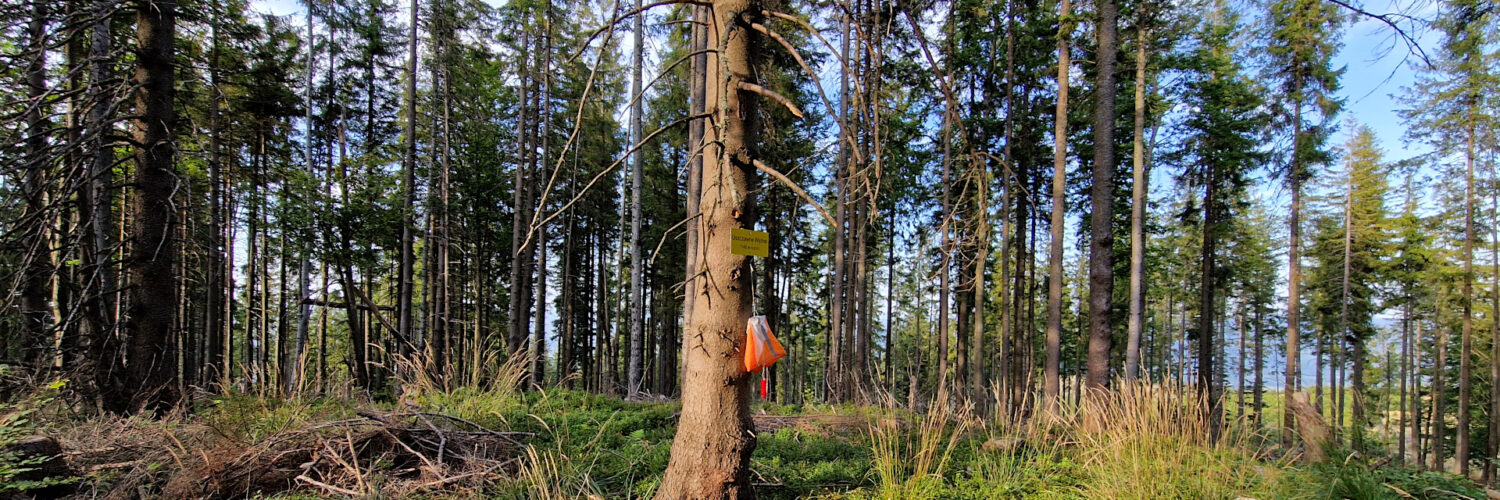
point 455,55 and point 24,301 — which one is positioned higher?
point 455,55

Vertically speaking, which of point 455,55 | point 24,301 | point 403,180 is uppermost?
point 455,55

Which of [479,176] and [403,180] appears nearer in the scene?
[403,180]

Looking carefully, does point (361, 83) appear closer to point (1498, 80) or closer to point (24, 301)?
point (24, 301)

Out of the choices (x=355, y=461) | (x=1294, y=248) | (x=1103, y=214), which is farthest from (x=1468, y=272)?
(x=355, y=461)

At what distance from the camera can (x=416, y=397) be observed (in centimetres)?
471

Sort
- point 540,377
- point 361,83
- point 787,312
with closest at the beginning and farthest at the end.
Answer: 1. point 540,377
2. point 361,83
3. point 787,312

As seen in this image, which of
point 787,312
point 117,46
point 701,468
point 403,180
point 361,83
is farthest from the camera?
point 787,312

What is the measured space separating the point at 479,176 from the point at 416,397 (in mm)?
9002

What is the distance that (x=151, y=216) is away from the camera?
4145 millimetres

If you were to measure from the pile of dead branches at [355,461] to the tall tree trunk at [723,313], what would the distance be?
148cm

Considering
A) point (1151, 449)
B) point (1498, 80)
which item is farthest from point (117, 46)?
point (1498, 80)

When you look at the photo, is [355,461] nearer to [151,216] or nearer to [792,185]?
[792,185]

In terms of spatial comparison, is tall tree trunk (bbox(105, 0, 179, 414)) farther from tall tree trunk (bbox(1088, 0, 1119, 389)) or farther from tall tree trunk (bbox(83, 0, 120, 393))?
tall tree trunk (bbox(1088, 0, 1119, 389))

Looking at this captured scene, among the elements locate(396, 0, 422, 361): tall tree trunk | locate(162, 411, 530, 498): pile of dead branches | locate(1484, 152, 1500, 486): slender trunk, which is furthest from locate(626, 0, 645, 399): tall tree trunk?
locate(1484, 152, 1500, 486): slender trunk
